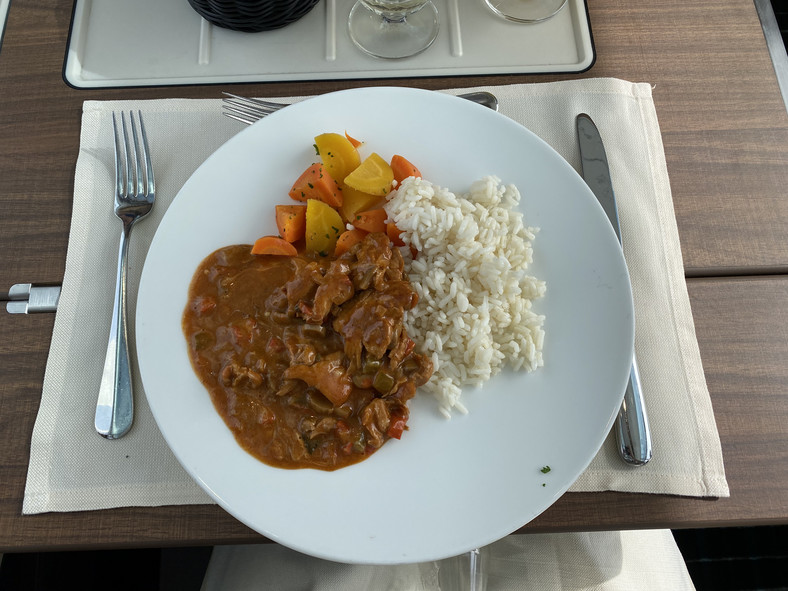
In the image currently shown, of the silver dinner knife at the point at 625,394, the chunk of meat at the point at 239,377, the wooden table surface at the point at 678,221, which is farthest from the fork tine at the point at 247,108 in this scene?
the silver dinner knife at the point at 625,394

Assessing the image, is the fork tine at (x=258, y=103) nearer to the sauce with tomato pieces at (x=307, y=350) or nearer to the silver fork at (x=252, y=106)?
the silver fork at (x=252, y=106)

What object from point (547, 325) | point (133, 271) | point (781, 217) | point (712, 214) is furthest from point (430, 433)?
point (781, 217)

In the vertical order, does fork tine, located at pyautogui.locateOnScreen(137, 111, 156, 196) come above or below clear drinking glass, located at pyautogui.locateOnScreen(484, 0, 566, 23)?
below

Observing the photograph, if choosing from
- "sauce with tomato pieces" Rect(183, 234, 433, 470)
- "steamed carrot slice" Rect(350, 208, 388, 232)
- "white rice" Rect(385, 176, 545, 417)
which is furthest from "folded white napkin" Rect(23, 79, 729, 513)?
"steamed carrot slice" Rect(350, 208, 388, 232)

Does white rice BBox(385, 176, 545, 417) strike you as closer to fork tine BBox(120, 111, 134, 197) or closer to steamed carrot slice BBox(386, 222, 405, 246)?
steamed carrot slice BBox(386, 222, 405, 246)

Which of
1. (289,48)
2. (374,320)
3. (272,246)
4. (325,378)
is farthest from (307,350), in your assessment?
(289,48)

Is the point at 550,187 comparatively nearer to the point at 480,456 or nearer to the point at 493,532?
the point at 480,456
